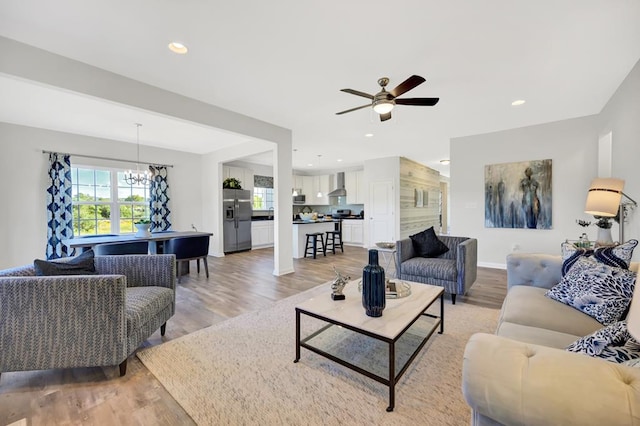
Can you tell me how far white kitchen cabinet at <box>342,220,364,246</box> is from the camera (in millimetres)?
7887

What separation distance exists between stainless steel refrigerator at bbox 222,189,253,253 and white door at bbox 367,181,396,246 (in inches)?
132

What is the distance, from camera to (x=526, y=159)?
4.54m

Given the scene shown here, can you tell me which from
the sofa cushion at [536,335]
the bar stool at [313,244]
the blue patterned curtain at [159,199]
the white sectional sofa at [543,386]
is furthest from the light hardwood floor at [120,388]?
the blue patterned curtain at [159,199]

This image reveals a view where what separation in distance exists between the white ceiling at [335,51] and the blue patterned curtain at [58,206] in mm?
782

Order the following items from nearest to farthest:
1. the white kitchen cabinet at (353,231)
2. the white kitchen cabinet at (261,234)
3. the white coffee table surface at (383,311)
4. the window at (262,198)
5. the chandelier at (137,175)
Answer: the white coffee table surface at (383,311), the chandelier at (137,175), the white kitchen cabinet at (261,234), the white kitchen cabinet at (353,231), the window at (262,198)

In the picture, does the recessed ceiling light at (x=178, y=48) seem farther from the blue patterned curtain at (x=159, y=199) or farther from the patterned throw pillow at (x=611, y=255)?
the blue patterned curtain at (x=159, y=199)

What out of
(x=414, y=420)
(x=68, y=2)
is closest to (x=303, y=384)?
(x=414, y=420)

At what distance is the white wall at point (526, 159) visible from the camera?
13.6ft

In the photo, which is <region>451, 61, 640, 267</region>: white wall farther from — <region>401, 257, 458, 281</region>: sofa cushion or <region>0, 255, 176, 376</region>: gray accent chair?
<region>0, 255, 176, 376</region>: gray accent chair

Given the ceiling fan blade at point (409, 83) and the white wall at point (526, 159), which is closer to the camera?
the ceiling fan blade at point (409, 83)

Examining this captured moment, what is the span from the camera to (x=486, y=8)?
1841mm

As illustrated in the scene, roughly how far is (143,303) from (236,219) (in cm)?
481

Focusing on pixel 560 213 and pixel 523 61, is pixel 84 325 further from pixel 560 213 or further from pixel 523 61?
pixel 560 213

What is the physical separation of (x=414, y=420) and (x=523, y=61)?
3.12 metres
